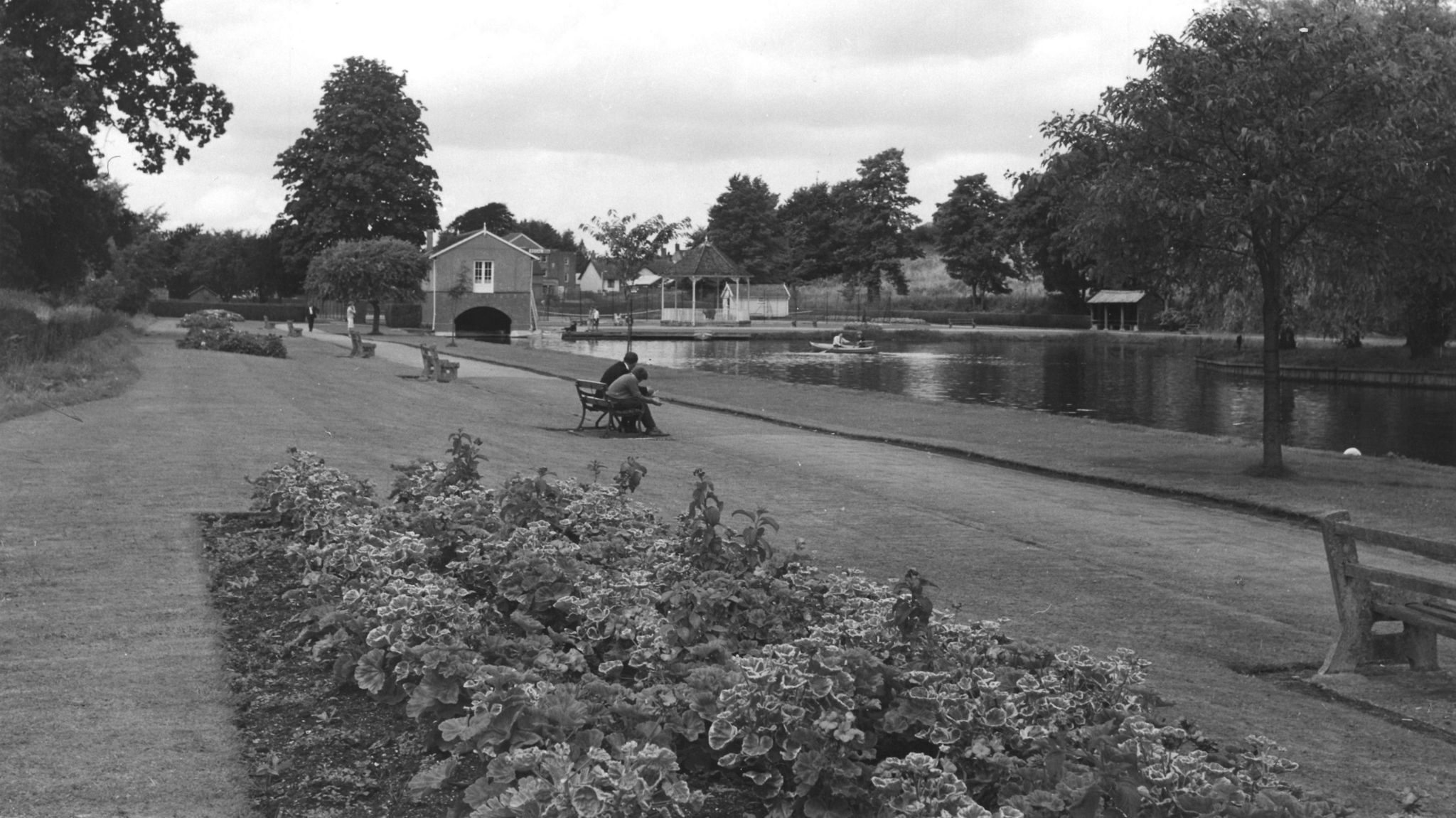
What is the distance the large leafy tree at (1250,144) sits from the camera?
58.2 ft

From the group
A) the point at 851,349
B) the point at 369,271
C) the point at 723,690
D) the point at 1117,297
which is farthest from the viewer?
the point at 1117,297

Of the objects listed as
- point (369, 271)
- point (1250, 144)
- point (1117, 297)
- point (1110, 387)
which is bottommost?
point (1110, 387)

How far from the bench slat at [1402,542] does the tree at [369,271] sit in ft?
216

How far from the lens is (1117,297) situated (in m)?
99.5

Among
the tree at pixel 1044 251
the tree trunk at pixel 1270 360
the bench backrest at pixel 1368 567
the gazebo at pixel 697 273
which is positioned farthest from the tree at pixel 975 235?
the bench backrest at pixel 1368 567

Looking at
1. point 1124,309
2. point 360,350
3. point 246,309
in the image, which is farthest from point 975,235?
point 360,350

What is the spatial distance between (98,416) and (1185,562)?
14983mm

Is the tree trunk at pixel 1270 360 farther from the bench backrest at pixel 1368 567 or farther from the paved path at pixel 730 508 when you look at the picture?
the bench backrest at pixel 1368 567

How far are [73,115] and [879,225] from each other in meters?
85.2

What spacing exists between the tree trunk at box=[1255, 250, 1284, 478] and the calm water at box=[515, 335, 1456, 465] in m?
11.4

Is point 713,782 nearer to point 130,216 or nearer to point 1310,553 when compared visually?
point 1310,553

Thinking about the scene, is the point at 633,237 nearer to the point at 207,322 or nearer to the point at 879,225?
the point at 207,322

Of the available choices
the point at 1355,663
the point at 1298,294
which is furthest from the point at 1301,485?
the point at 1298,294

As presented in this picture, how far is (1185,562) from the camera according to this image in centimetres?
1245
